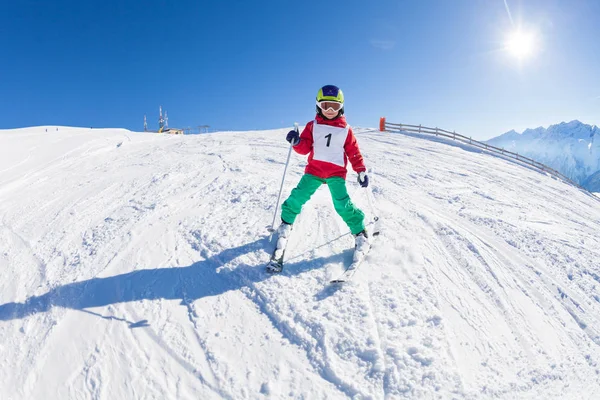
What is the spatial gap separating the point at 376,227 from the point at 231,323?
2420mm

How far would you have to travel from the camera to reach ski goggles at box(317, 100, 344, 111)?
11.7ft

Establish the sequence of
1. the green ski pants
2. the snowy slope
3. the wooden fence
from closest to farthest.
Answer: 1. the snowy slope
2. the green ski pants
3. the wooden fence

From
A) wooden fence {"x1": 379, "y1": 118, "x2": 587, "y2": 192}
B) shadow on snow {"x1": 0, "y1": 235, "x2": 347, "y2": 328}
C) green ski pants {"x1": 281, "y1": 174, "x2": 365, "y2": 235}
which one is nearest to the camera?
shadow on snow {"x1": 0, "y1": 235, "x2": 347, "y2": 328}

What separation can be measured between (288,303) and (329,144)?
1899 millimetres

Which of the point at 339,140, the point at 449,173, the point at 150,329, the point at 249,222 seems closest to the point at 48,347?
the point at 150,329

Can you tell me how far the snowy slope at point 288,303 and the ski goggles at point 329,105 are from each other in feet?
5.25

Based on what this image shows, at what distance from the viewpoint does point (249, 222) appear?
429cm

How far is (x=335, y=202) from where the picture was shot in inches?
140

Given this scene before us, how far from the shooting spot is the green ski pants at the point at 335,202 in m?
3.48

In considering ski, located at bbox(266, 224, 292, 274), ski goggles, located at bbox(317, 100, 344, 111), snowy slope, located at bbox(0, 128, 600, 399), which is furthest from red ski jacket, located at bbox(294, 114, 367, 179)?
snowy slope, located at bbox(0, 128, 600, 399)

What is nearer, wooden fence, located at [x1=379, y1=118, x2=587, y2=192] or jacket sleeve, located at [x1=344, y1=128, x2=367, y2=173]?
jacket sleeve, located at [x1=344, y1=128, x2=367, y2=173]

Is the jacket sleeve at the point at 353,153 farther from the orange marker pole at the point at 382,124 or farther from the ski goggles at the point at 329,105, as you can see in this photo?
the orange marker pole at the point at 382,124

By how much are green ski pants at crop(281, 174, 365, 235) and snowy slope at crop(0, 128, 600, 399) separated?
0.37 meters

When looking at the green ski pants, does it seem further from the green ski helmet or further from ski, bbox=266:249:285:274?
the green ski helmet
